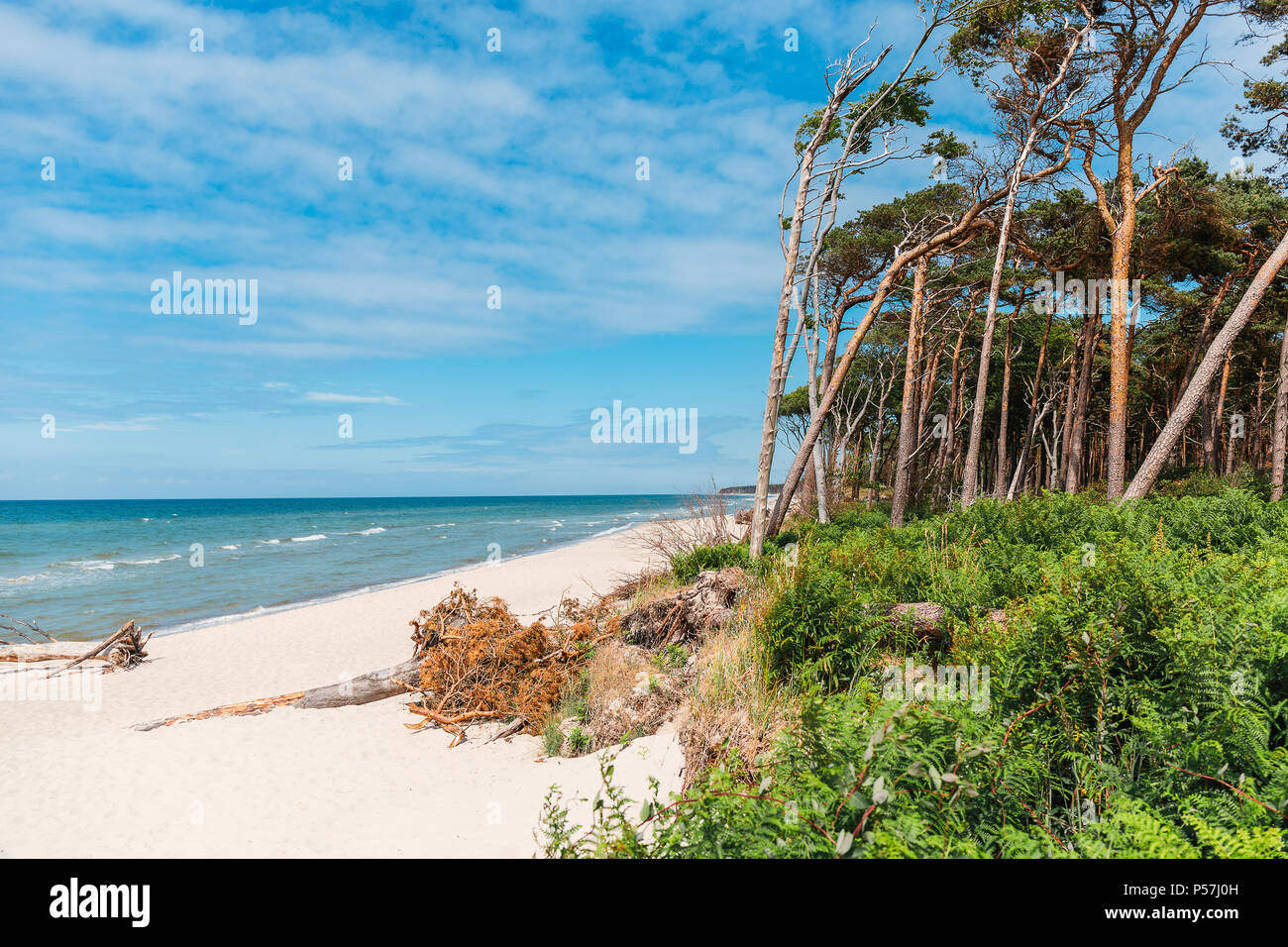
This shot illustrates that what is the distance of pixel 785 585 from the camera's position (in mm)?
6266

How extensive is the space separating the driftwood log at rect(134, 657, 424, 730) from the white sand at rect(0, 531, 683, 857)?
21 cm

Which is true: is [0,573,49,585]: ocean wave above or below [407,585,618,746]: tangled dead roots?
below

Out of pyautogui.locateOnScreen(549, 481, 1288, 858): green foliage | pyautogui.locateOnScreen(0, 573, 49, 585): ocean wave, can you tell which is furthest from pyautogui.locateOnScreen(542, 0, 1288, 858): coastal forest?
pyautogui.locateOnScreen(0, 573, 49, 585): ocean wave

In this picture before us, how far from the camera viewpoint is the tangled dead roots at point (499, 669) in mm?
7688

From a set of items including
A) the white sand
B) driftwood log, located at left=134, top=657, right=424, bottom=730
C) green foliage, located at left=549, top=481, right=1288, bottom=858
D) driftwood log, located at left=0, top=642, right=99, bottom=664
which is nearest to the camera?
green foliage, located at left=549, top=481, right=1288, bottom=858

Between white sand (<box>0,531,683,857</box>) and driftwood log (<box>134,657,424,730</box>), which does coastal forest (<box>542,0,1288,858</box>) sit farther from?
driftwood log (<box>134,657,424,730</box>)

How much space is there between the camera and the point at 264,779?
6684mm

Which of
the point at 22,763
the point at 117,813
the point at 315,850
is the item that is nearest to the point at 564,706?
the point at 315,850

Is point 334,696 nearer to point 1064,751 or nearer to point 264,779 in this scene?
point 264,779

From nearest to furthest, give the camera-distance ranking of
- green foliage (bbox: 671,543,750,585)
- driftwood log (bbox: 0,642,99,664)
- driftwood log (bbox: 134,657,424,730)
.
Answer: driftwood log (bbox: 134,657,424,730) → green foliage (bbox: 671,543,750,585) → driftwood log (bbox: 0,642,99,664)

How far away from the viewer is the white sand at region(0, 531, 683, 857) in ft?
17.2

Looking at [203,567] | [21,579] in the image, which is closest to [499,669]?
[203,567]

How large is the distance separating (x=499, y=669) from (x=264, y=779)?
104 inches
